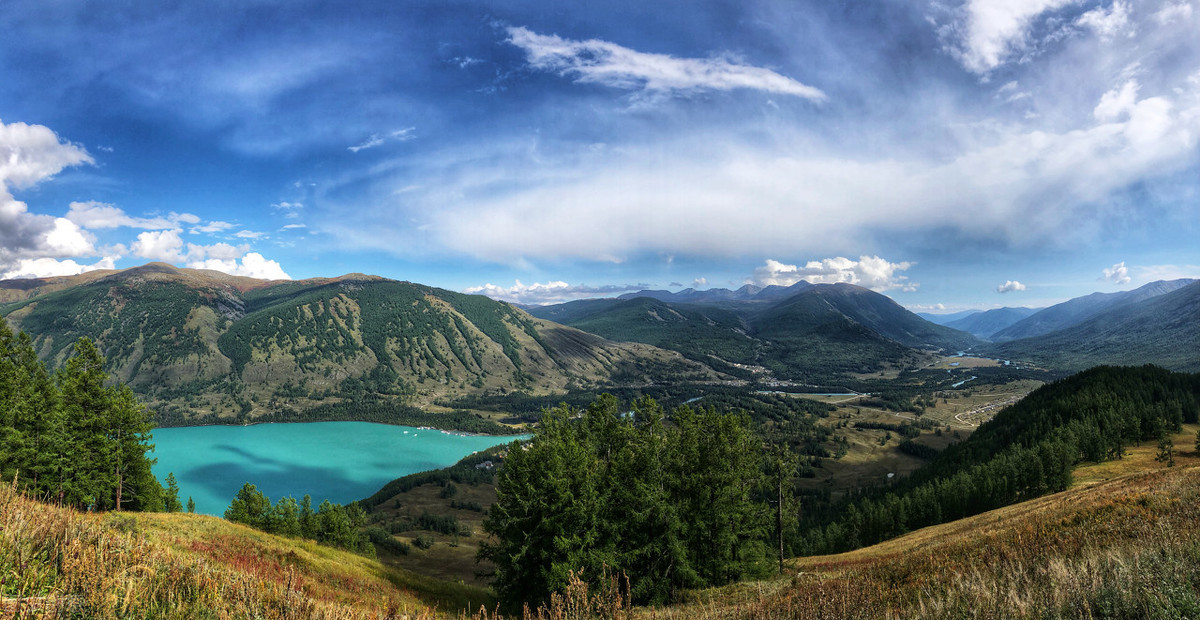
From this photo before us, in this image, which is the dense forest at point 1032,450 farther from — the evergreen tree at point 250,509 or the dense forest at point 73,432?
the dense forest at point 73,432

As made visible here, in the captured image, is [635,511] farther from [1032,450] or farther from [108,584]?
[1032,450]

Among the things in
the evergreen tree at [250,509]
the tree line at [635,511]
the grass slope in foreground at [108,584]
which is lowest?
the evergreen tree at [250,509]

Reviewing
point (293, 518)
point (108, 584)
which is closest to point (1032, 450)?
point (108, 584)

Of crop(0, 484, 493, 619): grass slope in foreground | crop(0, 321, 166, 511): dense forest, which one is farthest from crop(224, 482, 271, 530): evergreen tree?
crop(0, 484, 493, 619): grass slope in foreground

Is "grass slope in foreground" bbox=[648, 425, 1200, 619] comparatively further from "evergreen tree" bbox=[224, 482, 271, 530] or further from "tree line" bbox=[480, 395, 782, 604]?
"evergreen tree" bbox=[224, 482, 271, 530]

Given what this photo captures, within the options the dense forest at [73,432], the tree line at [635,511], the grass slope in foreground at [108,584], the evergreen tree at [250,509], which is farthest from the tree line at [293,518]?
the grass slope in foreground at [108,584]

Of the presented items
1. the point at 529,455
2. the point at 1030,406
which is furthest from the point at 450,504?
the point at 1030,406
